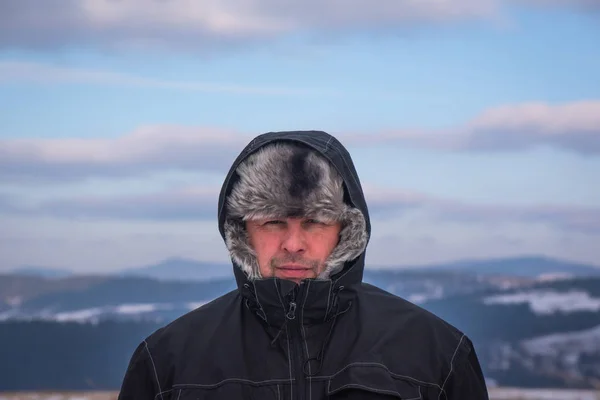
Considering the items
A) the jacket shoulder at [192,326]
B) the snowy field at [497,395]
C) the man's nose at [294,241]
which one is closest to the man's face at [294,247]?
the man's nose at [294,241]

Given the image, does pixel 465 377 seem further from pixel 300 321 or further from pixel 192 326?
pixel 192 326

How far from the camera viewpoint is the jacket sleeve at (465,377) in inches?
96.2

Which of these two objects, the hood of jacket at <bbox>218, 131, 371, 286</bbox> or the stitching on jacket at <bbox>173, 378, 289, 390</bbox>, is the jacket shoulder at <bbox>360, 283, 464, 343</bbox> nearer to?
the hood of jacket at <bbox>218, 131, 371, 286</bbox>

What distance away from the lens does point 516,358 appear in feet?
22.3

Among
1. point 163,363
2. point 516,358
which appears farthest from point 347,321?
point 516,358

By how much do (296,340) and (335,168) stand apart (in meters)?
0.48

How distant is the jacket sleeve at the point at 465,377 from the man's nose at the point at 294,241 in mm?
519

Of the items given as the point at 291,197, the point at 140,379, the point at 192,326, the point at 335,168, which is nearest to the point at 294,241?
the point at 291,197

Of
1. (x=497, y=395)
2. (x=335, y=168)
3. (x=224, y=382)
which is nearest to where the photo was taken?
(x=224, y=382)

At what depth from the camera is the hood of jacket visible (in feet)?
8.18

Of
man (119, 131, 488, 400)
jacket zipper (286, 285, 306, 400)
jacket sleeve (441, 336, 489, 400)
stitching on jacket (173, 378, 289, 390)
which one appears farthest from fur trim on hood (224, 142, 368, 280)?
jacket sleeve (441, 336, 489, 400)

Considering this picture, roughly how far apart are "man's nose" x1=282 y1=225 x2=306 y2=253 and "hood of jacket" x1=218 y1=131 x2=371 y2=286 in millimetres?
105

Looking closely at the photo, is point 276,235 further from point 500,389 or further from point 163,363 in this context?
point 500,389

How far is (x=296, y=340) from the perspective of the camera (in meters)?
2.41
